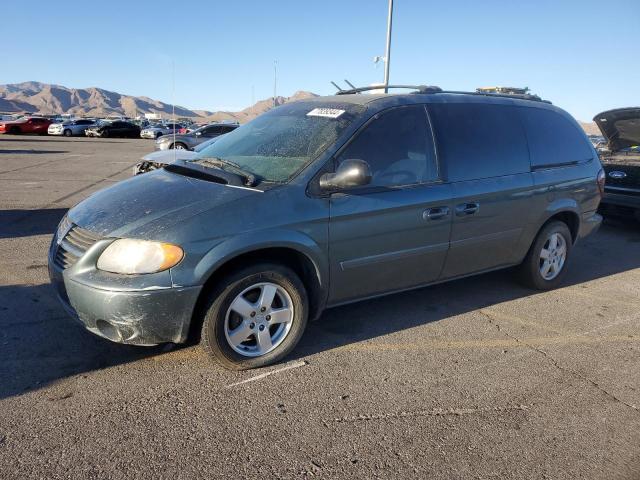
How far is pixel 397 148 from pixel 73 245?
93.8 inches

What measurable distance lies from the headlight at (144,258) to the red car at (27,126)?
129 ft

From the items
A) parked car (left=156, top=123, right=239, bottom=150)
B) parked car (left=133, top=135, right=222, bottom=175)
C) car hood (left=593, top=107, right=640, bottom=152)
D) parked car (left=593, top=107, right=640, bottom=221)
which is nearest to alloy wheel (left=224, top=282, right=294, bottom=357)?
parked car (left=133, top=135, right=222, bottom=175)

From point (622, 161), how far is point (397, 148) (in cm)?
615

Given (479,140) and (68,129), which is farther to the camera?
(68,129)

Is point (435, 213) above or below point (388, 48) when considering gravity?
below

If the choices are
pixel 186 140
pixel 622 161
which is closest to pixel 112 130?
pixel 186 140

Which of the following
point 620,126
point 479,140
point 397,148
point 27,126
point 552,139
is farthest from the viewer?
point 27,126

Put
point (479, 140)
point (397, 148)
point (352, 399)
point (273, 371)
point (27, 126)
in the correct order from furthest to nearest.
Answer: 1. point (27, 126)
2. point (479, 140)
3. point (397, 148)
4. point (273, 371)
5. point (352, 399)

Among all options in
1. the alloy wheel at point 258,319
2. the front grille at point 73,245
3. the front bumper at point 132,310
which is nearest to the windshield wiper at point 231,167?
the alloy wheel at point 258,319

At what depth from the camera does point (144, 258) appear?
9.77 feet

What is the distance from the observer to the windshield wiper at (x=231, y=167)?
3455mm

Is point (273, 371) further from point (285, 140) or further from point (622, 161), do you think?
point (622, 161)

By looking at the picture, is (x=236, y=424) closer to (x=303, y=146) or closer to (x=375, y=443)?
(x=375, y=443)

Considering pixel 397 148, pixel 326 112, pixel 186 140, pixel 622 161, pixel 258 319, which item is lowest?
pixel 258 319
